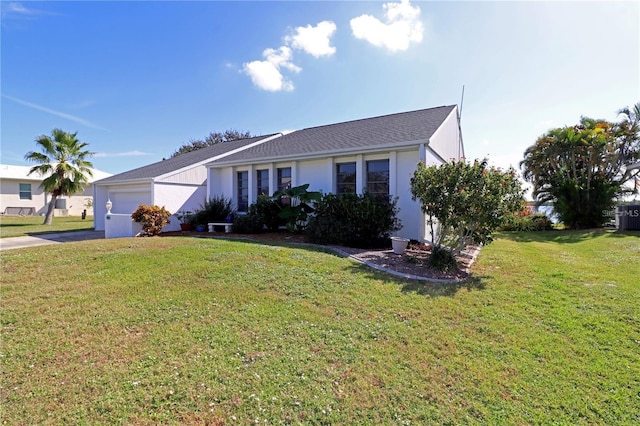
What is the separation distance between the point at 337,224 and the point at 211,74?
12713 mm

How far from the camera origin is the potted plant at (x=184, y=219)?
15.2 meters

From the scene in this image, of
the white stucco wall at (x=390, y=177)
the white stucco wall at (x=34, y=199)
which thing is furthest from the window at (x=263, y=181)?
the white stucco wall at (x=34, y=199)

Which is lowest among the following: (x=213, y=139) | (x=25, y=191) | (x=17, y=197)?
(x=17, y=197)

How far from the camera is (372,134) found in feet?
41.8

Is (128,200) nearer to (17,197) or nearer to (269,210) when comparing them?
(269,210)

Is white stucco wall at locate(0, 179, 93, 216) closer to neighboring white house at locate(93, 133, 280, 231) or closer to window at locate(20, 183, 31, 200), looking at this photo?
window at locate(20, 183, 31, 200)

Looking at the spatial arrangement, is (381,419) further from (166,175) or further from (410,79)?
(166,175)

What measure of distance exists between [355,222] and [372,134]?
4853 mm

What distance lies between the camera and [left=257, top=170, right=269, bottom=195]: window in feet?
48.6

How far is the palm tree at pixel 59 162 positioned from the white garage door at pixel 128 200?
6910 mm

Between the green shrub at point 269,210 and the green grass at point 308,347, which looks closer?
the green grass at point 308,347

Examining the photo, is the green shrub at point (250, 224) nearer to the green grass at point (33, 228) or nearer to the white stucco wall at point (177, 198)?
the white stucco wall at point (177, 198)

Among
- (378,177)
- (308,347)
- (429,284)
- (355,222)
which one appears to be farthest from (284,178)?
(308,347)

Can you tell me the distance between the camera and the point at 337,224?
9898mm
